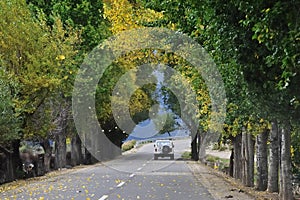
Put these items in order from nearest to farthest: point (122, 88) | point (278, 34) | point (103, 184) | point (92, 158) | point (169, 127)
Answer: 1. point (278, 34)
2. point (103, 184)
3. point (122, 88)
4. point (92, 158)
5. point (169, 127)

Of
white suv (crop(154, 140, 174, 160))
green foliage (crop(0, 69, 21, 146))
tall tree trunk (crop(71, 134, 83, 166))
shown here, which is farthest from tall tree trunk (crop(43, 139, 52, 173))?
white suv (crop(154, 140, 174, 160))

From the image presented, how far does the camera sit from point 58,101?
3344cm

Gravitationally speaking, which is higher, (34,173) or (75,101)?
(75,101)

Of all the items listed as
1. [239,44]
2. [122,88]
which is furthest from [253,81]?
[122,88]

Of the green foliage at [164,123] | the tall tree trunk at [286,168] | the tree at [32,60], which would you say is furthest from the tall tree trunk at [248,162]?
the green foliage at [164,123]

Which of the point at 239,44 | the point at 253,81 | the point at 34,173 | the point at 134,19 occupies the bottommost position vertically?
the point at 34,173

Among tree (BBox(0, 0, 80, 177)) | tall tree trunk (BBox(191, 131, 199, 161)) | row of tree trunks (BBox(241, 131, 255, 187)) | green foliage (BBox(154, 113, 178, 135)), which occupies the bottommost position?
tall tree trunk (BBox(191, 131, 199, 161))

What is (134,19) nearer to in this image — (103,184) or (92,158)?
(103,184)

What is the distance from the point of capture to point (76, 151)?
153ft

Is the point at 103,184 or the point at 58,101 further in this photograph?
the point at 58,101

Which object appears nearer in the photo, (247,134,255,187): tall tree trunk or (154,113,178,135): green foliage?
(247,134,255,187): tall tree trunk

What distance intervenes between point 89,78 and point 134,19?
11.9m

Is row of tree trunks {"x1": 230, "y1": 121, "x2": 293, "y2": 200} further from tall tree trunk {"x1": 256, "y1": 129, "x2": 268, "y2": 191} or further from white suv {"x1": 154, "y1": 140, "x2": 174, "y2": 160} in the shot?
white suv {"x1": 154, "y1": 140, "x2": 174, "y2": 160}

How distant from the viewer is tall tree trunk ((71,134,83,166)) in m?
45.5
